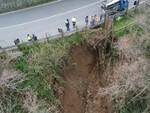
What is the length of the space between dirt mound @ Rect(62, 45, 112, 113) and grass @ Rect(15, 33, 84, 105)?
3.27 ft

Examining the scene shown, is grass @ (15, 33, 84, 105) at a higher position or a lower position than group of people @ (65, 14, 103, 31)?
lower

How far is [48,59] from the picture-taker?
34812 mm

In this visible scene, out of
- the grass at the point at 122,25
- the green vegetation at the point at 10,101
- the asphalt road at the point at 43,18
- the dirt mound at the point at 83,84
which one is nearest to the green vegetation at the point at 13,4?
the asphalt road at the point at 43,18

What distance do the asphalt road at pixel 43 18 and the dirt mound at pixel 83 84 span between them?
2.64 m

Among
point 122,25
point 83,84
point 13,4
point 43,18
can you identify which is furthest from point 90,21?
point 13,4

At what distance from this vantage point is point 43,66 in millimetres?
34656

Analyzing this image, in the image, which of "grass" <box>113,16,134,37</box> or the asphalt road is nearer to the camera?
Answer: the asphalt road

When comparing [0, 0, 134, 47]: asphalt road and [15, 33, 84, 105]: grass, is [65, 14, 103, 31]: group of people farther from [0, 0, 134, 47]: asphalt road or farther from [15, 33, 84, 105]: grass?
[15, 33, 84, 105]: grass

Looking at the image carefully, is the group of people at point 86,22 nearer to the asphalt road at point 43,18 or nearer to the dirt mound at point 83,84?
the asphalt road at point 43,18

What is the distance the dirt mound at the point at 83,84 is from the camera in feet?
117

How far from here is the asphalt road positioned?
35.5 metres

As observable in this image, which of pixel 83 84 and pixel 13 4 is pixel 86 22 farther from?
pixel 13 4

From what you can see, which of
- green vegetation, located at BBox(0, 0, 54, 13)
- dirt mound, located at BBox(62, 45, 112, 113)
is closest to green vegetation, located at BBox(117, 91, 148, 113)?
dirt mound, located at BBox(62, 45, 112, 113)

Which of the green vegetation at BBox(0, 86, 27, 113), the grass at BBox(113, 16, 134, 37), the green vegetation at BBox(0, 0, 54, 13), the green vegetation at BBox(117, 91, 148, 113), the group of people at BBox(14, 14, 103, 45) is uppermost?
the green vegetation at BBox(0, 0, 54, 13)
